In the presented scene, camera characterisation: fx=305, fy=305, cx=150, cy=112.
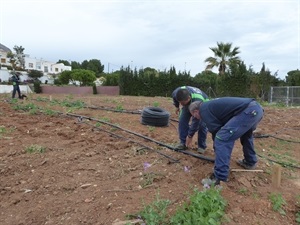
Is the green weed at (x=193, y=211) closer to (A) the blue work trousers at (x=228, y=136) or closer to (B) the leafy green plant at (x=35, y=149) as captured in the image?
(A) the blue work trousers at (x=228, y=136)

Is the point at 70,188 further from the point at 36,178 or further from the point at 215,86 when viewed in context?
the point at 215,86

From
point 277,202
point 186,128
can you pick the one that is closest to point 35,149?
point 186,128

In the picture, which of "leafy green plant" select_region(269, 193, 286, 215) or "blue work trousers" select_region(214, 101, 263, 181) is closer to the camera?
"leafy green plant" select_region(269, 193, 286, 215)

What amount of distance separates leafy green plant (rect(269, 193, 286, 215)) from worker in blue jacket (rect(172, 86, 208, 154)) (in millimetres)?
1607

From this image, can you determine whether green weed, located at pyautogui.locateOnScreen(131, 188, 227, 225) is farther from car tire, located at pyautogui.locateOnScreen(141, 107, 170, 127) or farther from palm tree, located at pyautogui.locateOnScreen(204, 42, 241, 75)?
palm tree, located at pyautogui.locateOnScreen(204, 42, 241, 75)

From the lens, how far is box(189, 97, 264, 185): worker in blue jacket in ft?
11.7

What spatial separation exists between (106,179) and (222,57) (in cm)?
2871

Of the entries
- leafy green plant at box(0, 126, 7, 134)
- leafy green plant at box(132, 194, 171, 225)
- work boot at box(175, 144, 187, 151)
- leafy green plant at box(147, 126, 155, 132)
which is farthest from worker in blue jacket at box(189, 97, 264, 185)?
leafy green plant at box(0, 126, 7, 134)

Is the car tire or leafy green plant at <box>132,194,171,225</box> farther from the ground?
the car tire

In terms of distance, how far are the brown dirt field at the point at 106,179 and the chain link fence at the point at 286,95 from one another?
1746cm

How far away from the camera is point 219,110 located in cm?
379

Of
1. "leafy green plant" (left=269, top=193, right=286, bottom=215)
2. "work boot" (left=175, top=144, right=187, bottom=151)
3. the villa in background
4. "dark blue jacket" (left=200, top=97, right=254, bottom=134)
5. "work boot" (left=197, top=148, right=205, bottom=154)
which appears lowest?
"leafy green plant" (left=269, top=193, right=286, bottom=215)

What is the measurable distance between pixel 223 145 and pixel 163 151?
1.63m

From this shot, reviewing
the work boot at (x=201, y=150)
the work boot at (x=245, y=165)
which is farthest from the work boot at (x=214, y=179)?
the work boot at (x=201, y=150)
